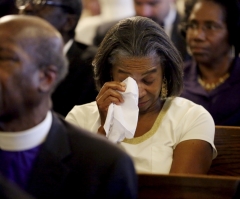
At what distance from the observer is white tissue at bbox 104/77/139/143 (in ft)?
8.43

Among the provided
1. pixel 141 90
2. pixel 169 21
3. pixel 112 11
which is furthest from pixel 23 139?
pixel 112 11

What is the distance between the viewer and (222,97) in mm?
3580

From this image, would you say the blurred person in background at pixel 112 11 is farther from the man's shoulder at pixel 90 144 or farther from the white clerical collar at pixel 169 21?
the man's shoulder at pixel 90 144

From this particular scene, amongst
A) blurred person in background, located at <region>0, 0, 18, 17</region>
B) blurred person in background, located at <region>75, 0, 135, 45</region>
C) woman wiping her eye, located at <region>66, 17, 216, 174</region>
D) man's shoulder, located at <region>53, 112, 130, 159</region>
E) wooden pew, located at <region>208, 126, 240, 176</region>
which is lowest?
blurred person in background, located at <region>75, 0, 135, 45</region>

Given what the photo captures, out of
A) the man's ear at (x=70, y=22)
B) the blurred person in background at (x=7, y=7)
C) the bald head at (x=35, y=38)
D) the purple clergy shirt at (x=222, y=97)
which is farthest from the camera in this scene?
the blurred person in background at (x=7, y=7)

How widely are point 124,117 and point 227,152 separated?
0.59 m

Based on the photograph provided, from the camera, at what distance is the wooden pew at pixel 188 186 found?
88.4 inches

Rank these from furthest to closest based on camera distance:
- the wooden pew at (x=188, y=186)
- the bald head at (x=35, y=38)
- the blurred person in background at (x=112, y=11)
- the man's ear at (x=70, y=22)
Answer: the blurred person in background at (x=112, y=11) → the man's ear at (x=70, y=22) → the wooden pew at (x=188, y=186) → the bald head at (x=35, y=38)

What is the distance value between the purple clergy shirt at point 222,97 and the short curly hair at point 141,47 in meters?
0.79

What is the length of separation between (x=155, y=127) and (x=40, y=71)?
2.76ft

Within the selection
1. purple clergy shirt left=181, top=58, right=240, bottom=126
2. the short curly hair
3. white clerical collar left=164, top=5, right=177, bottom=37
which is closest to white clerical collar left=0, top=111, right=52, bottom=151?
the short curly hair

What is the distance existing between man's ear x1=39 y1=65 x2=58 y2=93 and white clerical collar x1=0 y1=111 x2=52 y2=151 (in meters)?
0.11

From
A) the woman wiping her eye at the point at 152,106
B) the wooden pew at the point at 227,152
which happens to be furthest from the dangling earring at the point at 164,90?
the wooden pew at the point at 227,152

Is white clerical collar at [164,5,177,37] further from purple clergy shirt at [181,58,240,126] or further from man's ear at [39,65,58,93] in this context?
man's ear at [39,65,58,93]
